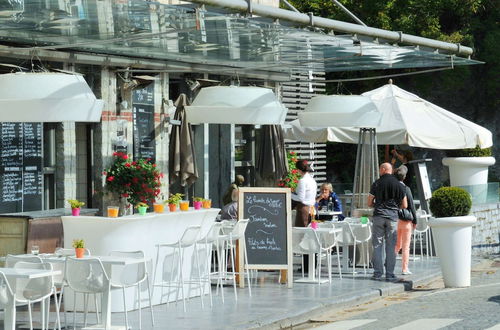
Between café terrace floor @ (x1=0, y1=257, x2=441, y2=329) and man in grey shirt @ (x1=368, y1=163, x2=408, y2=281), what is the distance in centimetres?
40

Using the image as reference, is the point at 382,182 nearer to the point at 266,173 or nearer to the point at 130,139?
the point at 130,139

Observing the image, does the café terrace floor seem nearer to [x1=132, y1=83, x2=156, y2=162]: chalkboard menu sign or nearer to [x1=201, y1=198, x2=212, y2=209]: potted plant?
[x1=201, y1=198, x2=212, y2=209]: potted plant

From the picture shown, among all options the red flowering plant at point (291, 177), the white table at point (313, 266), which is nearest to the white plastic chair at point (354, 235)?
the white table at point (313, 266)

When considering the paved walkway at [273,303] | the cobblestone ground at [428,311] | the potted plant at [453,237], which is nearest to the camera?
the cobblestone ground at [428,311]

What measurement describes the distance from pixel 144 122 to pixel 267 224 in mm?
4090

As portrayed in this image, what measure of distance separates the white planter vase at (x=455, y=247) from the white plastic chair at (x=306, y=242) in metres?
1.69

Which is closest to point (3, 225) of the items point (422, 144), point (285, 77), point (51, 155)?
point (51, 155)

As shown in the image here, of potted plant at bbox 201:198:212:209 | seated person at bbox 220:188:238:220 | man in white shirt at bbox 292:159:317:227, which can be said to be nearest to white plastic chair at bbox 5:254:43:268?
potted plant at bbox 201:198:212:209

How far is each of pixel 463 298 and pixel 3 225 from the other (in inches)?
232

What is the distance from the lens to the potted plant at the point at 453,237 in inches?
635

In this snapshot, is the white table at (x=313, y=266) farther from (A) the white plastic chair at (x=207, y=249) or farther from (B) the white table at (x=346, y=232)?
(A) the white plastic chair at (x=207, y=249)

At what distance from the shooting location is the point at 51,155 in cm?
1730

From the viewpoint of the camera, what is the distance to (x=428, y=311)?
13.6 metres

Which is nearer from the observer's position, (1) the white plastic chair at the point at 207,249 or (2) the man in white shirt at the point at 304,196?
(1) the white plastic chair at the point at 207,249
